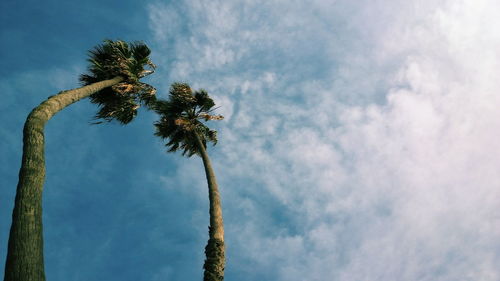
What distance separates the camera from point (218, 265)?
8.43 m

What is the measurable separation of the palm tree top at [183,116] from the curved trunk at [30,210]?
714 cm

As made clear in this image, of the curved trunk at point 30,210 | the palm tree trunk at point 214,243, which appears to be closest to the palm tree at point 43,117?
the curved trunk at point 30,210

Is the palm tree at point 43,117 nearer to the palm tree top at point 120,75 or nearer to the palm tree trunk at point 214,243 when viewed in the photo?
the palm tree top at point 120,75

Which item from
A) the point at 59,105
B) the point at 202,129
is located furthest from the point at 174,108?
the point at 59,105

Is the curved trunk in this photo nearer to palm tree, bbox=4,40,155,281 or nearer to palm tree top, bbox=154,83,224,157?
palm tree, bbox=4,40,155,281

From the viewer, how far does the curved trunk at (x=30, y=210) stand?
4734 millimetres

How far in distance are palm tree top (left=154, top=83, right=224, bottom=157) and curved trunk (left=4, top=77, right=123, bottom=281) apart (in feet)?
23.4

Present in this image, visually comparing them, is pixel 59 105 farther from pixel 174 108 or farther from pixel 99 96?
pixel 174 108

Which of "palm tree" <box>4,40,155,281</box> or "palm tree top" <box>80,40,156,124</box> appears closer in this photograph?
"palm tree" <box>4,40,155,281</box>

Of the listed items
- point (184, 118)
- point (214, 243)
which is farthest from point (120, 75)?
point (214, 243)

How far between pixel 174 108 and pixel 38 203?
9656 mm

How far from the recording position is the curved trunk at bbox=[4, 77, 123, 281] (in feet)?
15.5

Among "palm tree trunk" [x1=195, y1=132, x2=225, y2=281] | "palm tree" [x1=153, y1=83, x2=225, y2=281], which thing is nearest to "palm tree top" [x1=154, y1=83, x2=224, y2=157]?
"palm tree" [x1=153, y1=83, x2=225, y2=281]

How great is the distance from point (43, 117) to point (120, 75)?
5.54 m
